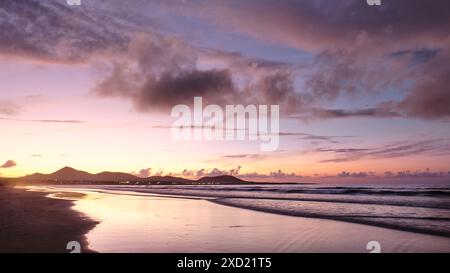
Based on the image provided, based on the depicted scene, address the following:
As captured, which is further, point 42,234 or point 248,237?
point 248,237

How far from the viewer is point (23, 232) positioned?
45.2 ft

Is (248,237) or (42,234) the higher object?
(42,234)

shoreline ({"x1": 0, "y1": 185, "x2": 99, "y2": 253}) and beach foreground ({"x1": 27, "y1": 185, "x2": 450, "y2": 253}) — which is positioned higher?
shoreline ({"x1": 0, "y1": 185, "x2": 99, "y2": 253})

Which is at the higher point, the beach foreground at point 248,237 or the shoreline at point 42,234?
the shoreline at point 42,234

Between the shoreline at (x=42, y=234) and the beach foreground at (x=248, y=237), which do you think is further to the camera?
the beach foreground at (x=248, y=237)

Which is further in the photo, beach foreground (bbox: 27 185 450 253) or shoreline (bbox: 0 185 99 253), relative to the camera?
beach foreground (bbox: 27 185 450 253)
